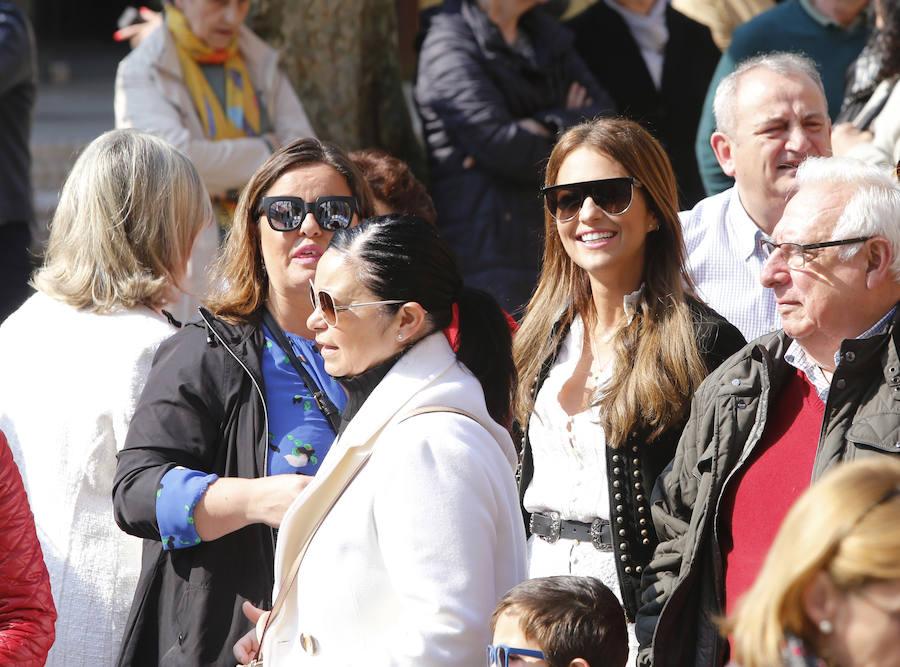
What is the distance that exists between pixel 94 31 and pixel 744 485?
1791 cm

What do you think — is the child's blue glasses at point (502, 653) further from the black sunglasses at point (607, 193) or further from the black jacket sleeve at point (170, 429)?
the black sunglasses at point (607, 193)

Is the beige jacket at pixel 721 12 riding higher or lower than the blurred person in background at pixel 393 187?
higher

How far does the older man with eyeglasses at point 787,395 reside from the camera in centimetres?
261

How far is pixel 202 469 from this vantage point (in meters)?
3.07

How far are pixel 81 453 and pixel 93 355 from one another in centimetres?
28

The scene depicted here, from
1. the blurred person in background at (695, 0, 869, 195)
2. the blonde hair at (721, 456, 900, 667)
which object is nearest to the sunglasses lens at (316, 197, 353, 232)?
the blonde hair at (721, 456, 900, 667)

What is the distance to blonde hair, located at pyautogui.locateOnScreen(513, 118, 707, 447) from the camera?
10.3 ft

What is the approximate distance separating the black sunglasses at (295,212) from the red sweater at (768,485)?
1357mm

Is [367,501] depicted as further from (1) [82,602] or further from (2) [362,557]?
(1) [82,602]

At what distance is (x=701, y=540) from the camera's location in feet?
8.82

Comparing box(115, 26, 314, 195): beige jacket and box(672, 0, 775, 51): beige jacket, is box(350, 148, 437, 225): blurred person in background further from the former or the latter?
box(672, 0, 775, 51): beige jacket

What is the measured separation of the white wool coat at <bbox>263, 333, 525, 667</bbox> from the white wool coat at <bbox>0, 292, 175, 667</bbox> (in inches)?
34.7

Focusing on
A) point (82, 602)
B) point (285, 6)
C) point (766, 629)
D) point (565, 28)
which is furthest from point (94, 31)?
point (766, 629)

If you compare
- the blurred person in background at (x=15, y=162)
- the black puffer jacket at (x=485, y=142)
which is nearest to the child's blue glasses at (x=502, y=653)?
the black puffer jacket at (x=485, y=142)
